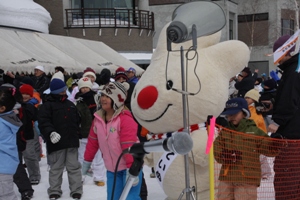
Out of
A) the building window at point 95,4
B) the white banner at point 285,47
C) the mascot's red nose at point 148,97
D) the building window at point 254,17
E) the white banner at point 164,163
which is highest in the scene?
the building window at point 254,17

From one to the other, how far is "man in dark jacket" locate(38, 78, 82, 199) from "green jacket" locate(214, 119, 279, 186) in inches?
100

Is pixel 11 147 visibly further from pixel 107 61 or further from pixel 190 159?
pixel 107 61

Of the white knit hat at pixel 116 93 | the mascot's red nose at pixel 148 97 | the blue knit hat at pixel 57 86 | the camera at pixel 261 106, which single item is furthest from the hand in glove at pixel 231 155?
the camera at pixel 261 106

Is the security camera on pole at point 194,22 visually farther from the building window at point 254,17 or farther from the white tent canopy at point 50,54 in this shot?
the building window at point 254,17

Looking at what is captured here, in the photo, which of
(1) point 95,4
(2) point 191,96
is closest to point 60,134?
(2) point 191,96

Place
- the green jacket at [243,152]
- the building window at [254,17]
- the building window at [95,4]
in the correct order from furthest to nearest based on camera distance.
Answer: the building window at [254,17], the building window at [95,4], the green jacket at [243,152]

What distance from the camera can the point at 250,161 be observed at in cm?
429

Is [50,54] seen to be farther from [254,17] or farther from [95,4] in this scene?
[254,17]

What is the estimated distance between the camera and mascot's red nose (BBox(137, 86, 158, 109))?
424cm

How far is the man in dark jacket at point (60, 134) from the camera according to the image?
20.1 feet

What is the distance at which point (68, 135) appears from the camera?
622 centimetres

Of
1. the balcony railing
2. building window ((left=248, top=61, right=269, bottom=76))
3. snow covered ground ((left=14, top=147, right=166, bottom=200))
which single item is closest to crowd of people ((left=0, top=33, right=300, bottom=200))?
snow covered ground ((left=14, top=147, right=166, bottom=200))

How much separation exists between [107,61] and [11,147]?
13.2m

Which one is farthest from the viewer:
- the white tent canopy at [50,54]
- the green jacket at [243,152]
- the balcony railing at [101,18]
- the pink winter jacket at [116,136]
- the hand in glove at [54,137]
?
the balcony railing at [101,18]
